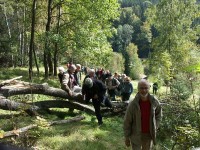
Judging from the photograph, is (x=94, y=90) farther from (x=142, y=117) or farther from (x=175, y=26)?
(x=175, y=26)

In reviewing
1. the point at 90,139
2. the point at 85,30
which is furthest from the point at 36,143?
the point at 85,30

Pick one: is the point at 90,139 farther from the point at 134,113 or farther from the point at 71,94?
the point at 134,113

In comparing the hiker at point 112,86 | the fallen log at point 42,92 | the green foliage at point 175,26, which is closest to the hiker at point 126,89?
the hiker at point 112,86

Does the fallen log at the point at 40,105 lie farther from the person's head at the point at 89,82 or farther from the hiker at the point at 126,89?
the hiker at the point at 126,89

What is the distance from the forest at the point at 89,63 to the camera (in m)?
8.46

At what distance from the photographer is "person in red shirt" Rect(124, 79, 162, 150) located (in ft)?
19.4

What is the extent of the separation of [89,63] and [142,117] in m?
24.0

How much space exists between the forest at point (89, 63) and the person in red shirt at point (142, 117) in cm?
53

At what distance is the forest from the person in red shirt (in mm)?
534

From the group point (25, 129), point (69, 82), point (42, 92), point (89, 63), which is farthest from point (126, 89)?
point (89, 63)

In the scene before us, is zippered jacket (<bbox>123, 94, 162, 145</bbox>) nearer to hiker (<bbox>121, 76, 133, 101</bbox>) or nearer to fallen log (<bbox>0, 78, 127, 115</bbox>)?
fallen log (<bbox>0, 78, 127, 115</bbox>)

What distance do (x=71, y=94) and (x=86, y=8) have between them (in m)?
12.5

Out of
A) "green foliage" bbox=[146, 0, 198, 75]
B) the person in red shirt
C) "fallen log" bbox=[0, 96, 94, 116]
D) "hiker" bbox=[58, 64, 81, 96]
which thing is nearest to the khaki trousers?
the person in red shirt

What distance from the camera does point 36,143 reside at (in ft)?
26.8
